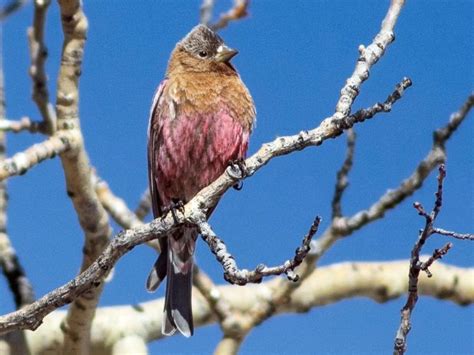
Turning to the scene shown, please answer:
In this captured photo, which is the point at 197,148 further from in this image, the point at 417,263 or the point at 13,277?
the point at 417,263

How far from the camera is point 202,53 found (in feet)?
20.6

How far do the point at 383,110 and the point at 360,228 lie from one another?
2.66 metres

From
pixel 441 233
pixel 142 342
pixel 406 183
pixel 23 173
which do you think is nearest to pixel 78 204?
pixel 23 173

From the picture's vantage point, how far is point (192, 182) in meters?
5.68

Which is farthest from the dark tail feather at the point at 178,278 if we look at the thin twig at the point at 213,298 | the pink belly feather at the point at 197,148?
the thin twig at the point at 213,298

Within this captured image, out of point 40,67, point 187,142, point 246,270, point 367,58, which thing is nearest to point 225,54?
point 187,142

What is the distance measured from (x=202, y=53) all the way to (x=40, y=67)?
112 cm

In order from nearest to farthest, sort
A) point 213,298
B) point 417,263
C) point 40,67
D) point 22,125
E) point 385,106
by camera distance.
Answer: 1. point 417,263
2. point 385,106
3. point 22,125
4. point 40,67
5. point 213,298

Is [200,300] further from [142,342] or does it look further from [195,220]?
[195,220]

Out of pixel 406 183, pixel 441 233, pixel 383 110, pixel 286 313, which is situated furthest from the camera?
pixel 286 313

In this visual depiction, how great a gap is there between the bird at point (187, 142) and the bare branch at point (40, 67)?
83 cm

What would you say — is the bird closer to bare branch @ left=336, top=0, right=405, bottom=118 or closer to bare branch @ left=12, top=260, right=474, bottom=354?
bare branch @ left=12, top=260, right=474, bottom=354

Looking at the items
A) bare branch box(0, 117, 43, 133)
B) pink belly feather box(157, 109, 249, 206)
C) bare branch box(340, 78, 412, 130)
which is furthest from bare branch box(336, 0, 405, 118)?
bare branch box(0, 117, 43, 133)

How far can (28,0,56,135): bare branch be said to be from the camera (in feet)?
20.7
